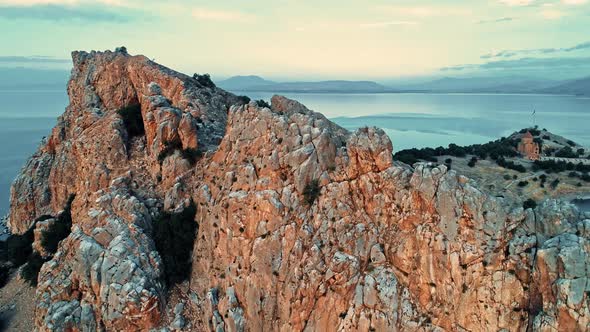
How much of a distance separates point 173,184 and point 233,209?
5851 millimetres

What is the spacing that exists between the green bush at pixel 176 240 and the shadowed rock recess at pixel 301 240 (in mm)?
565

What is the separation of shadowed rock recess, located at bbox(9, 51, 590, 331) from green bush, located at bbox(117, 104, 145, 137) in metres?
0.77

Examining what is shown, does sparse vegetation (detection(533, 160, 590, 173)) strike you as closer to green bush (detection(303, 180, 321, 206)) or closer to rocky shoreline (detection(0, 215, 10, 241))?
green bush (detection(303, 180, 321, 206))

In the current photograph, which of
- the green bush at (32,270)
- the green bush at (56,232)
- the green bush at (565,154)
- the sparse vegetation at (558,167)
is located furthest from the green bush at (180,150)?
the green bush at (565,154)

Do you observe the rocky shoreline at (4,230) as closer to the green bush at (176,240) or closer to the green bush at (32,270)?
the green bush at (32,270)

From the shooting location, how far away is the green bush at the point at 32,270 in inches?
1208

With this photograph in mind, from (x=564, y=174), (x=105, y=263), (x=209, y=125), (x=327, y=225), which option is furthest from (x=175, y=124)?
(x=564, y=174)

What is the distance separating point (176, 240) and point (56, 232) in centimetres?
1193

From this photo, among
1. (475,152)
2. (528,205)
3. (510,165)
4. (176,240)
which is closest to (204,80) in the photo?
(176,240)

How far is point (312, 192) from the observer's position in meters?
23.0

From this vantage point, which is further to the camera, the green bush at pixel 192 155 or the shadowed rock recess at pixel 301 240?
the green bush at pixel 192 155

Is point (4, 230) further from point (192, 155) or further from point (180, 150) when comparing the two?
point (192, 155)

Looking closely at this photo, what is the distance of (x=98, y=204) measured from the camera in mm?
27828

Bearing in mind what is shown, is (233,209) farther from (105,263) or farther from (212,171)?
(105,263)
